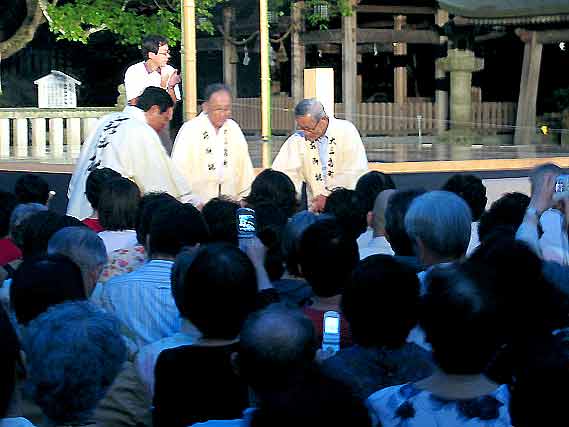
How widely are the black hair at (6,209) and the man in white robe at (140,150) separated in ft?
4.70

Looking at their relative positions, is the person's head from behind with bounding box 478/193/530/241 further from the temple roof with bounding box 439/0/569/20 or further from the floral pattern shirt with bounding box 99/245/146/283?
the temple roof with bounding box 439/0/569/20

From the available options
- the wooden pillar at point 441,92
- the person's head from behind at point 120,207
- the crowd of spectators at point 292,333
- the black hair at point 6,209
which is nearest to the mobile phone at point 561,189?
the crowd of spectators at point 292,333

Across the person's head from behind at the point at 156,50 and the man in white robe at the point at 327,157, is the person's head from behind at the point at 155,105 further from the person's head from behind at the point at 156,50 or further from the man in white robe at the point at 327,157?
the person's head from behind at the point at 156,50

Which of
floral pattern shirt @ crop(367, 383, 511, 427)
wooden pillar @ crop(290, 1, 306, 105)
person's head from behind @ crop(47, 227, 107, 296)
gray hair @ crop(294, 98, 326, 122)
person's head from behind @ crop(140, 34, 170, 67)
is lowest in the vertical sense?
floral pattern shirt @ crop(367, 383, 511, 427)

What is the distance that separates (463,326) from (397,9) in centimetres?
1971

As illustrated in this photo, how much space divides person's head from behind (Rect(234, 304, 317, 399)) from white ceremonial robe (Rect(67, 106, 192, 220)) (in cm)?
411

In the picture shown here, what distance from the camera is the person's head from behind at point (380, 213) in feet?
15.6

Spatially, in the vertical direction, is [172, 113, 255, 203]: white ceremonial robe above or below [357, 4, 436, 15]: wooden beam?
below

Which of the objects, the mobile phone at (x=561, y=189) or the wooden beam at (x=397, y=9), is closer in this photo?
the mobile phone at (x=561, y=189)

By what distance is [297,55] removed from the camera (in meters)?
21.3

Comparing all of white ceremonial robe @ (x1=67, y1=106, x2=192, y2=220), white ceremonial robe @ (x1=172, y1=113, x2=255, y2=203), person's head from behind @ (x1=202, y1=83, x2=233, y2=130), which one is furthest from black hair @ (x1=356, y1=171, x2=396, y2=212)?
white ceremonial robe @ (x1=172, y1=113, x2=255, y2=203)

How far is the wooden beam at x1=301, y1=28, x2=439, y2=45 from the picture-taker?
20938mm

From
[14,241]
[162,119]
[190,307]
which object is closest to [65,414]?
[190,307]

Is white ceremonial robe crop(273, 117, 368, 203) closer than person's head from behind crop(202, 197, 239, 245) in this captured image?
No
